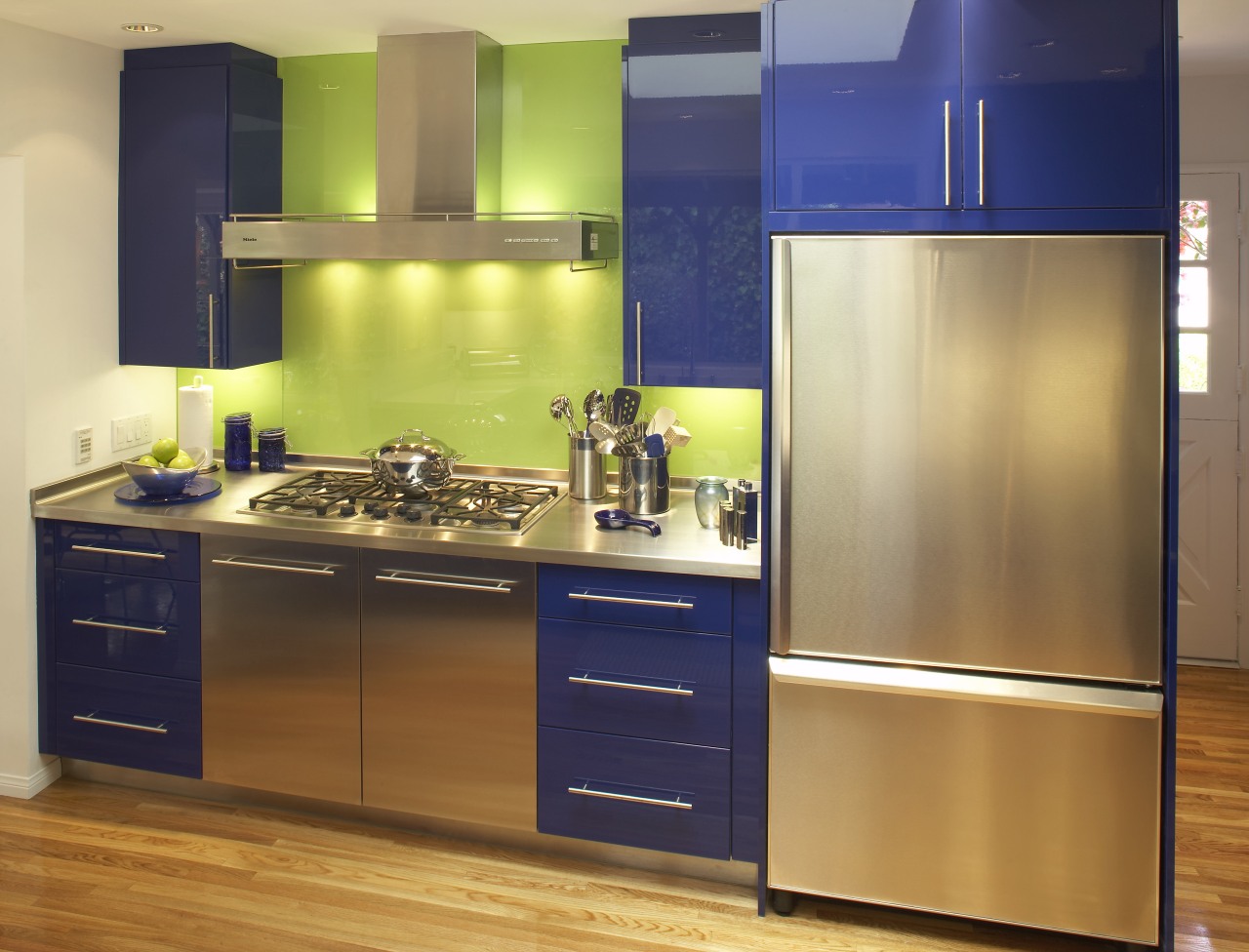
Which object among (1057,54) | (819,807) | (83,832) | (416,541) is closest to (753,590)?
(819,807)

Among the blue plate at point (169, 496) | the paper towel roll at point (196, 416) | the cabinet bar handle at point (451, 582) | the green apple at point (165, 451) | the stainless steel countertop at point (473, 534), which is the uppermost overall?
the paper towel roll at point (196, 416)

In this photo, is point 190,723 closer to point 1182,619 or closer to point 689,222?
point 689,222

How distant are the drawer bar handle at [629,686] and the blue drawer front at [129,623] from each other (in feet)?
3.78

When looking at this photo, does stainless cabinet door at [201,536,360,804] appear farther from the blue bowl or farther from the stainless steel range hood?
the stainless steel range hood

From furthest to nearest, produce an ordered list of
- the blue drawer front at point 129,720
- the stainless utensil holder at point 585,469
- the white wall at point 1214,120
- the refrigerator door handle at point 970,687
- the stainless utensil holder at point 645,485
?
the white wall at point 1214,120 < the stainless utensil holder at point 585,469 < the blue drawer front at point 129,720 < the stainless utensil holder at point 645,485 < the refrigerator door handle at point 970,687

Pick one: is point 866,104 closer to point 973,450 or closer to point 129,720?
point 973,450

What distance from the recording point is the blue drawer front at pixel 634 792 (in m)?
2.89

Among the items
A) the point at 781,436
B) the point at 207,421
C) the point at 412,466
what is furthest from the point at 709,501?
the point at 207,421

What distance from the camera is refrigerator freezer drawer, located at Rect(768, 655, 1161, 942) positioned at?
257cm

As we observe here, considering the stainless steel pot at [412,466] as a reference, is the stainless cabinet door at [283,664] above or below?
below

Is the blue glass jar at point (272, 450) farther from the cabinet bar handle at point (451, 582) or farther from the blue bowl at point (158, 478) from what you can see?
the cabinet bar handle at point (451, 582)

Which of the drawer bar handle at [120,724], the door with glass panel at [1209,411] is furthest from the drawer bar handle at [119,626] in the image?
the door with glass panel at [1209,411]

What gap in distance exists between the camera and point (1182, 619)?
15.2 feet

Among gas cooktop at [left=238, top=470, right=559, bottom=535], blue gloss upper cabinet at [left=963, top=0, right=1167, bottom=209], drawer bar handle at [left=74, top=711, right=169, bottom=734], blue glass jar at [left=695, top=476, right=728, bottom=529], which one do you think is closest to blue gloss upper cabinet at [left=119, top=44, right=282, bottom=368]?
gas cooktop at [left=238, top=470, right=559, bottom=535]
